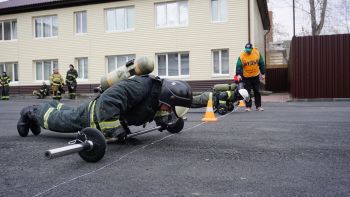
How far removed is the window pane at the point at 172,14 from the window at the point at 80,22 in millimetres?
5428

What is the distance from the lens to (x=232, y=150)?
429 cm

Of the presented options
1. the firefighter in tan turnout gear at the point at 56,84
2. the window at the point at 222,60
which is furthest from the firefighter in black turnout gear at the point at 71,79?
the window at the point at 222,60

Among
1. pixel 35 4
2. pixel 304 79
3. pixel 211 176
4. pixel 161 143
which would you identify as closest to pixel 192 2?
pixel 304 79

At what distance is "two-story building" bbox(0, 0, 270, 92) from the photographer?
19.6 meters

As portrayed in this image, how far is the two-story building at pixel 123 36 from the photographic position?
19.6 m

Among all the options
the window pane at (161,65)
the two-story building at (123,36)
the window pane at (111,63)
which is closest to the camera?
the two-story building at (123,36)

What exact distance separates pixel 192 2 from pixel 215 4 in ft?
4.05

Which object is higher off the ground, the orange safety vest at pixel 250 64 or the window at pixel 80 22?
the window at pixel 80 22

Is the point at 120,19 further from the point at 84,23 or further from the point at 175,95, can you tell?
the point at 175,95

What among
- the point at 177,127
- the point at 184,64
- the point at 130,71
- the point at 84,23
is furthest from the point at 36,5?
the point at 130,71

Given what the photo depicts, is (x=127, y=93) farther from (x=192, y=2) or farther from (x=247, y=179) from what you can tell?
(x=192, y=2)

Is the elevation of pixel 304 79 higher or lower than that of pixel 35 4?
lower

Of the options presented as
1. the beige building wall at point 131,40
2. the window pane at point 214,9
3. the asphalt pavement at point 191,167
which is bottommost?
the asphalt pavement at point 191,167

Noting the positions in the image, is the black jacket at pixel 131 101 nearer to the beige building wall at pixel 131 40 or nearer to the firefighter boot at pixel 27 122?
the firefighter boot at pixel 27 122
